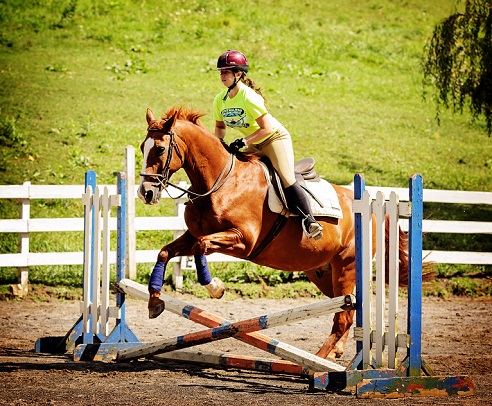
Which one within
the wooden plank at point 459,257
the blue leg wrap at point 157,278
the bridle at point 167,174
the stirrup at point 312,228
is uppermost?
the bridle at point 167,174

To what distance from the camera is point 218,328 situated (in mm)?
6305

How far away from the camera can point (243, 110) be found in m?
6.92

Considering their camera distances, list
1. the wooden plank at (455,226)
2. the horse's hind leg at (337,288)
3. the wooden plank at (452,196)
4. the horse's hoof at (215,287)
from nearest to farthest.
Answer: the horse's hoof at (215,287) < the horse's hind leg at (337,288) < the wooden plank at (455,226) < the wooden plank at (452,196)

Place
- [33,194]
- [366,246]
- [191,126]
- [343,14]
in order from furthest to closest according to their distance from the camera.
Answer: [343,14] < [33,194] < [191,126] < [366,246]

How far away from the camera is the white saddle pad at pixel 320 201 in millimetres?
7051

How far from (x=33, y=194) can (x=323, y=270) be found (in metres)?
5.00

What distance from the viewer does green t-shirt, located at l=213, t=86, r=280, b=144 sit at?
686 cm

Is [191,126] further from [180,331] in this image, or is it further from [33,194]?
[33,194]

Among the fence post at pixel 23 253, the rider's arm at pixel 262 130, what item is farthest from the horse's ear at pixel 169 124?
the fence post at pixel 23 253

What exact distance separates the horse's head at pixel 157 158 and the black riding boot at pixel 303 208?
3.75 feet

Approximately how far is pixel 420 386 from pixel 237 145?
2.70 m

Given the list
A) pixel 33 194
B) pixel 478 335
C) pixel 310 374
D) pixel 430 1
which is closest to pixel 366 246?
pixel 310 374

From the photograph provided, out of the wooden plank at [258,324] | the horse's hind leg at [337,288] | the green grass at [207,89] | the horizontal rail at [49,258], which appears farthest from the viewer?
the green grass at [207,89]

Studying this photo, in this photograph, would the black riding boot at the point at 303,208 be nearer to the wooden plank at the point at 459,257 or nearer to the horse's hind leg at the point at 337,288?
the horse's hind leg at the point at 337,288
